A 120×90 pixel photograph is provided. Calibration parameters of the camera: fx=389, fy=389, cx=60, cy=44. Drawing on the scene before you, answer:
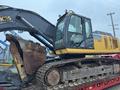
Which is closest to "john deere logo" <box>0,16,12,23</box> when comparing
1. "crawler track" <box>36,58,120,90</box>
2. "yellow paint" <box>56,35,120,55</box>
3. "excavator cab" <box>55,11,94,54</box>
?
"crawler track" <box>36,58,120,90</box>

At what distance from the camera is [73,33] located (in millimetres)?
13273

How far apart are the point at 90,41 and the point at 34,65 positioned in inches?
93.1

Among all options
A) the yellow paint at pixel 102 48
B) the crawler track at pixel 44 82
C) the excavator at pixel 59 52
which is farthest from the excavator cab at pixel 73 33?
the crawler track at pixel 44 82

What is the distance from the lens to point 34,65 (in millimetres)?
12727

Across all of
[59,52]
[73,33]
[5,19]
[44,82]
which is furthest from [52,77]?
[5,19]

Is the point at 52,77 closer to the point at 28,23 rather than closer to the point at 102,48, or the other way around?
the point at 28,23

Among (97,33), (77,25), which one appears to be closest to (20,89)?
(77,25)

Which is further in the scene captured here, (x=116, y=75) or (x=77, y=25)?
(x=116, y=75)

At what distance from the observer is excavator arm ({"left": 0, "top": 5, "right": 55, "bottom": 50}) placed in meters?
11.9

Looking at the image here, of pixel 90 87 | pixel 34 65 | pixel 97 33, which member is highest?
pixel 97 33

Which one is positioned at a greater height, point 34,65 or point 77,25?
point 77,25

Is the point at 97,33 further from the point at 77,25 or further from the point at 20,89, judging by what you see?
the point at 20,89

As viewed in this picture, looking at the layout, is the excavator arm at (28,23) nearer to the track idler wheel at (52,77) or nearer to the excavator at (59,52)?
the excavator at (59,52)

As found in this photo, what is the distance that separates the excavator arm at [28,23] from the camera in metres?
11.9
